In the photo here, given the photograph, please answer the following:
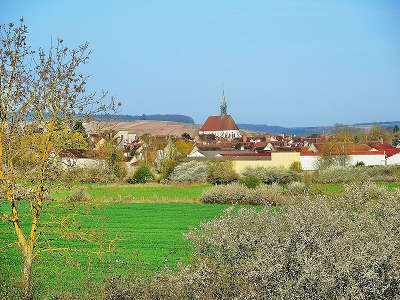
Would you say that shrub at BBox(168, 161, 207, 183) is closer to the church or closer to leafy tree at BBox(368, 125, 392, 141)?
leafy tree at BBox(368, 125, 392, 141)

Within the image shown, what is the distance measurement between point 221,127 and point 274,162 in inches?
4268

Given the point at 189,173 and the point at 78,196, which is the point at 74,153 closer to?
the point at 78,196

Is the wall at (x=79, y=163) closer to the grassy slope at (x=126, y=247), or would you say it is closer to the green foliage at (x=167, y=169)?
the grassy slope at (x=126, y=247)

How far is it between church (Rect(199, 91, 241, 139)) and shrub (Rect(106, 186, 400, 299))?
147390 millimetres

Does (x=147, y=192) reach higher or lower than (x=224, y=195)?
lower

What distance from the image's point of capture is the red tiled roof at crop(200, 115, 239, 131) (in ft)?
525

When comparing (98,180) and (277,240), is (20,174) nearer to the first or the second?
(98,180)

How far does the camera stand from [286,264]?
26.3 ft

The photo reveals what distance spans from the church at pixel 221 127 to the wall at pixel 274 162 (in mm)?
103355

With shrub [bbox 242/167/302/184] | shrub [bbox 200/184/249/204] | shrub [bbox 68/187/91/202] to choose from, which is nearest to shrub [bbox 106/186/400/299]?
shrub [bbox 68/187/91/202]

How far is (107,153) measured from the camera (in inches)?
404

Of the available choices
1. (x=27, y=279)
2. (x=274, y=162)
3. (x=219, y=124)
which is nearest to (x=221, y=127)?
(x=219, y=124)

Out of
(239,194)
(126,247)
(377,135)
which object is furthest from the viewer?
(377,135)

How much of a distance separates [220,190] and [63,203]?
22.9 metres
